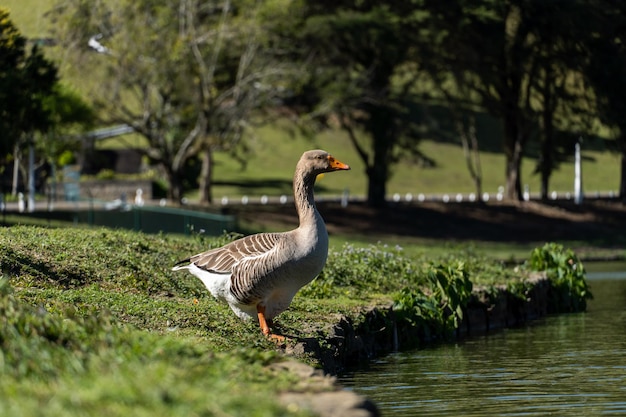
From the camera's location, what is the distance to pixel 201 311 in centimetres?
1576

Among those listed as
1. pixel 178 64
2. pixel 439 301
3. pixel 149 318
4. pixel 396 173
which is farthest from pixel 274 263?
pixel 396 173

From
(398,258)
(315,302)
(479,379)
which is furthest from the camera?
(398,258)

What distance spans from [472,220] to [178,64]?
17.3 metres

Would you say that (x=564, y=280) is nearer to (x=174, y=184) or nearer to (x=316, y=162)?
(x=316, y=162)

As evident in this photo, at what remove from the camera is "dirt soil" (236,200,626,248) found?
187 feet

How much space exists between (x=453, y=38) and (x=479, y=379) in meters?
44.0

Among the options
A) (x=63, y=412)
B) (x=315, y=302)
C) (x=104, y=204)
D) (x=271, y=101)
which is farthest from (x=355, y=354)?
(x=271, y=101)

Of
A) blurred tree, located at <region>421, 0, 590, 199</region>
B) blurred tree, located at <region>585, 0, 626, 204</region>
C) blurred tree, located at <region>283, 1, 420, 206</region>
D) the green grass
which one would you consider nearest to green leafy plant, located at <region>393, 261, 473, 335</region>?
blurred tree, located at <region>283, 1, 420, 206</region>

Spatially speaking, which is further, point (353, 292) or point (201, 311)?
point (353, 292)

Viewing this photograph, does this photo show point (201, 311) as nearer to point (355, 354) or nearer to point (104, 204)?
point (355, 354)

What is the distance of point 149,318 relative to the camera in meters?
14.8

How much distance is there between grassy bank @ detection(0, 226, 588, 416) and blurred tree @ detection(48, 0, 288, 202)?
24.6 m

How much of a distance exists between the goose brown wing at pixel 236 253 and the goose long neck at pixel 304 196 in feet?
1.26

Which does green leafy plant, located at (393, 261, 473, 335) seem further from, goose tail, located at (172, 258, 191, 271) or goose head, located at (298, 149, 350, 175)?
goose head, located at (298, 149, 350, 175)
